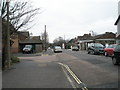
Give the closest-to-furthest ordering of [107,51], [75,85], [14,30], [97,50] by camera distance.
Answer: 1. [75,85]
2. [14,30]
3. [107,51]
4. [97,50]

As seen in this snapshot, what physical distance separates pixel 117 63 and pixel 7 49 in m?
8.28

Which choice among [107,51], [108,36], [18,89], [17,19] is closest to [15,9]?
[17,19]

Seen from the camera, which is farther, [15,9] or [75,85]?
[15,9]

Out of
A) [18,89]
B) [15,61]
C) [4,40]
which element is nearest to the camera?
[18,89]

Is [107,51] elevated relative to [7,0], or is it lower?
lower

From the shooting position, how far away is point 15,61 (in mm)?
20156

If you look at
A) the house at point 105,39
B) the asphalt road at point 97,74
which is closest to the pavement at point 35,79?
the asphalt road at point 97,74

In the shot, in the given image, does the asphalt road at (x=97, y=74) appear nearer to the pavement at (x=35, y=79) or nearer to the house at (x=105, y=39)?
the pavement at (x=35, y=79)

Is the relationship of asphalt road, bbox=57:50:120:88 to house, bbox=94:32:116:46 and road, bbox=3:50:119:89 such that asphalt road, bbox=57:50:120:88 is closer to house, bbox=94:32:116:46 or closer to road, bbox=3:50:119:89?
road, bbox=3:50:119:89

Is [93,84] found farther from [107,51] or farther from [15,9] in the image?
[107,51]

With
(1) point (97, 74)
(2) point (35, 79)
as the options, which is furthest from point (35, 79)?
(1) point (97, 74)

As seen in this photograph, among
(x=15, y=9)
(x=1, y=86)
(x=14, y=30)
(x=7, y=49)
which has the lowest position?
(x=1, y=86)

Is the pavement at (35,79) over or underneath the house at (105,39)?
underneath

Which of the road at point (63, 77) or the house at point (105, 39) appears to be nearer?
the road at point (63, 77)
